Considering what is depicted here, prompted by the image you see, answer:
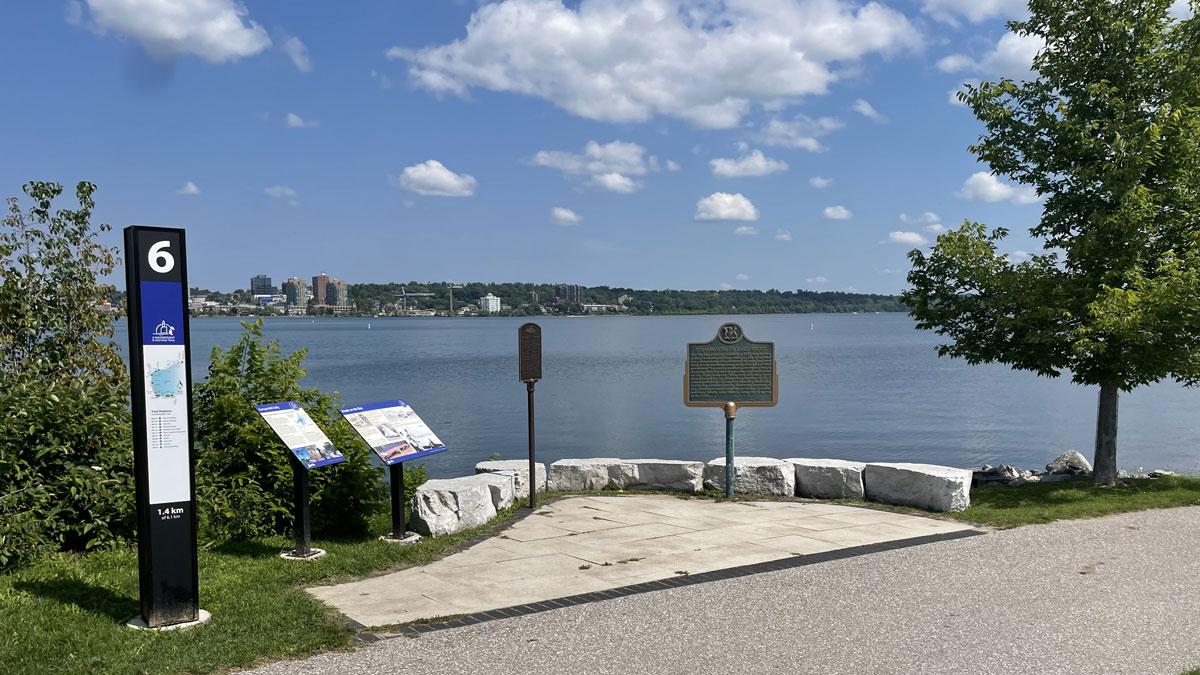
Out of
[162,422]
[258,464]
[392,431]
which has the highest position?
[162,422]

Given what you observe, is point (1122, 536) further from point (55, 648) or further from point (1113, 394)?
point (55, 648)

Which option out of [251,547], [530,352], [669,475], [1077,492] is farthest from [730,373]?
[251,547]

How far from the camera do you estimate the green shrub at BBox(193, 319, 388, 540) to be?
887 cm

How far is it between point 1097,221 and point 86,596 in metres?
11.3

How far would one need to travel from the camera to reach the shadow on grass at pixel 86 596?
21.1 feet

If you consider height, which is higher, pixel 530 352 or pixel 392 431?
pixel 530 352

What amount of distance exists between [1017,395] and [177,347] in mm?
42170

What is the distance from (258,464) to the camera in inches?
364

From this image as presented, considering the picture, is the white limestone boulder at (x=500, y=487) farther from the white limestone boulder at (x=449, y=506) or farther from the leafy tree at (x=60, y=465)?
the leafy tree at (x=60, y=465)

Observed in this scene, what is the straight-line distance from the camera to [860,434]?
97.3ft

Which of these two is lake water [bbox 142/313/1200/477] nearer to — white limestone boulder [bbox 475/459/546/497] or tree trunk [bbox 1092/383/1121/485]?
white limestone boulder [bbox 475/459/546/497]

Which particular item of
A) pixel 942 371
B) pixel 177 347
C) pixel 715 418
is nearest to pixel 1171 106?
pixel 177 347

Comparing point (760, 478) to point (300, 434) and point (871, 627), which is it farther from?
point (300, 434)

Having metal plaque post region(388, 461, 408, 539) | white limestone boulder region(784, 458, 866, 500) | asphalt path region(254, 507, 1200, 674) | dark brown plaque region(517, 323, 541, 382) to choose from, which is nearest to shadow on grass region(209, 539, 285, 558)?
metal plaque post region(388, 461, 408, 539)
